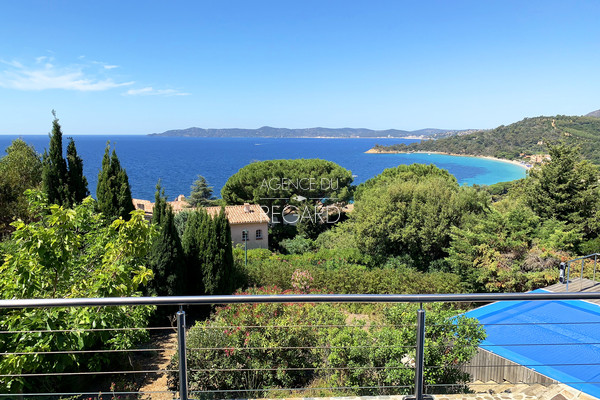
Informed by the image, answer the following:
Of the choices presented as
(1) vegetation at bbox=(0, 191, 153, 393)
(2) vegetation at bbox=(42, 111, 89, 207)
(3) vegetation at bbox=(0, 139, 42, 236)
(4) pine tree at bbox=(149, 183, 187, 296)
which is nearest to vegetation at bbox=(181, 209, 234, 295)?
(4) pine tree at bbox=(149, 183, 187, 296)

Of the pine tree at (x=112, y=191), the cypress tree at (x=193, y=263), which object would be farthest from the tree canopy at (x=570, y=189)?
the pine tree at (x=112, y=191)

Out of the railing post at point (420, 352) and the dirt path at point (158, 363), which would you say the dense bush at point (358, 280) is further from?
the railing post at point (420, 352)

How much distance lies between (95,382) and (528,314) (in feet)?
31.1

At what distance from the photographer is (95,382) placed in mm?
7141

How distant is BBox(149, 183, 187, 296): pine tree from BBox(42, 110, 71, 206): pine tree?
3503 mm

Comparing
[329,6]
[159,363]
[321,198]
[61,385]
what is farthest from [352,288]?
[321,198]

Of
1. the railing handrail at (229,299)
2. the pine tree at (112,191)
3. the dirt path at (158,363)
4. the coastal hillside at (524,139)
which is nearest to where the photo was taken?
the railing handrail at (229,299)

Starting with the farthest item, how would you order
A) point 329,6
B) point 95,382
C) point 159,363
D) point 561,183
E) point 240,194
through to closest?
point 240,194 → point 329,6 → point 561,183 → point 159,363 → point 95,382

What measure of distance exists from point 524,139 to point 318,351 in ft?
336

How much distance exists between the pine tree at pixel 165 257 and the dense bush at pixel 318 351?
396cm

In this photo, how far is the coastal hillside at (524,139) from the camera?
62219 mm

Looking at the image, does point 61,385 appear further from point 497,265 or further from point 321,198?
point 321,198

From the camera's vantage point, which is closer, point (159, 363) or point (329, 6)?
point (159, 363)

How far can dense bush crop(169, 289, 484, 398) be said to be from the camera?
4602mm
